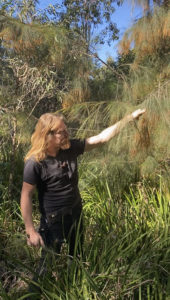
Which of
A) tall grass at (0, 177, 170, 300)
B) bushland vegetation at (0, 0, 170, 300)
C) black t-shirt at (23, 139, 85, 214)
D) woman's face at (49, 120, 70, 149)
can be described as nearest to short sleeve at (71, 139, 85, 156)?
black t-shirt at (23, 139, 85, 214)

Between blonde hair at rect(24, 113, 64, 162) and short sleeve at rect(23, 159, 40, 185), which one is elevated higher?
blonde hair at rect(24, 113, 64, 162)

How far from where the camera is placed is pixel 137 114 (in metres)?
2.17

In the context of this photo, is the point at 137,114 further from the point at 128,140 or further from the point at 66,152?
the point at 66,152

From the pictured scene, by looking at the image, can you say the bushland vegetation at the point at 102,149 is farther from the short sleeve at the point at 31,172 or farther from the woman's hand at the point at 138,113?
the short sleeve at the point at 31,172

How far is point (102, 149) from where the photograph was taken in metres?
3.28

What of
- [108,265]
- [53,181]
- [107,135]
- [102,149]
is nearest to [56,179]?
[53,181]

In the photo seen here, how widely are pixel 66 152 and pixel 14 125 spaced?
4.83 feet

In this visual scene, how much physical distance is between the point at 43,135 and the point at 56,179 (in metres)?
0.28

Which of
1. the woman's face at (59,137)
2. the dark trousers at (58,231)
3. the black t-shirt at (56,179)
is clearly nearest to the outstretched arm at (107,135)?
the black t-shirt at (56,179)

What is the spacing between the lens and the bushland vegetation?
2029 millimetres

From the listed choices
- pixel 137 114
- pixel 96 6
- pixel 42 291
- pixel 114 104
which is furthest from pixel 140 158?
pixel 96 6

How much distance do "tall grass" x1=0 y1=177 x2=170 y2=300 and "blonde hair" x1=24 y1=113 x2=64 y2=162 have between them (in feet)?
1.91

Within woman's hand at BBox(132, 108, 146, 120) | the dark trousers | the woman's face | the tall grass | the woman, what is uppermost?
woman's hand at BBox(132, 108, 146, 120)

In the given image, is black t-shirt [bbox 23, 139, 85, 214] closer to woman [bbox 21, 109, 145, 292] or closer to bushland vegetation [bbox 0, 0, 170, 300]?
woman [bbox 21, 109, 145, 292]
